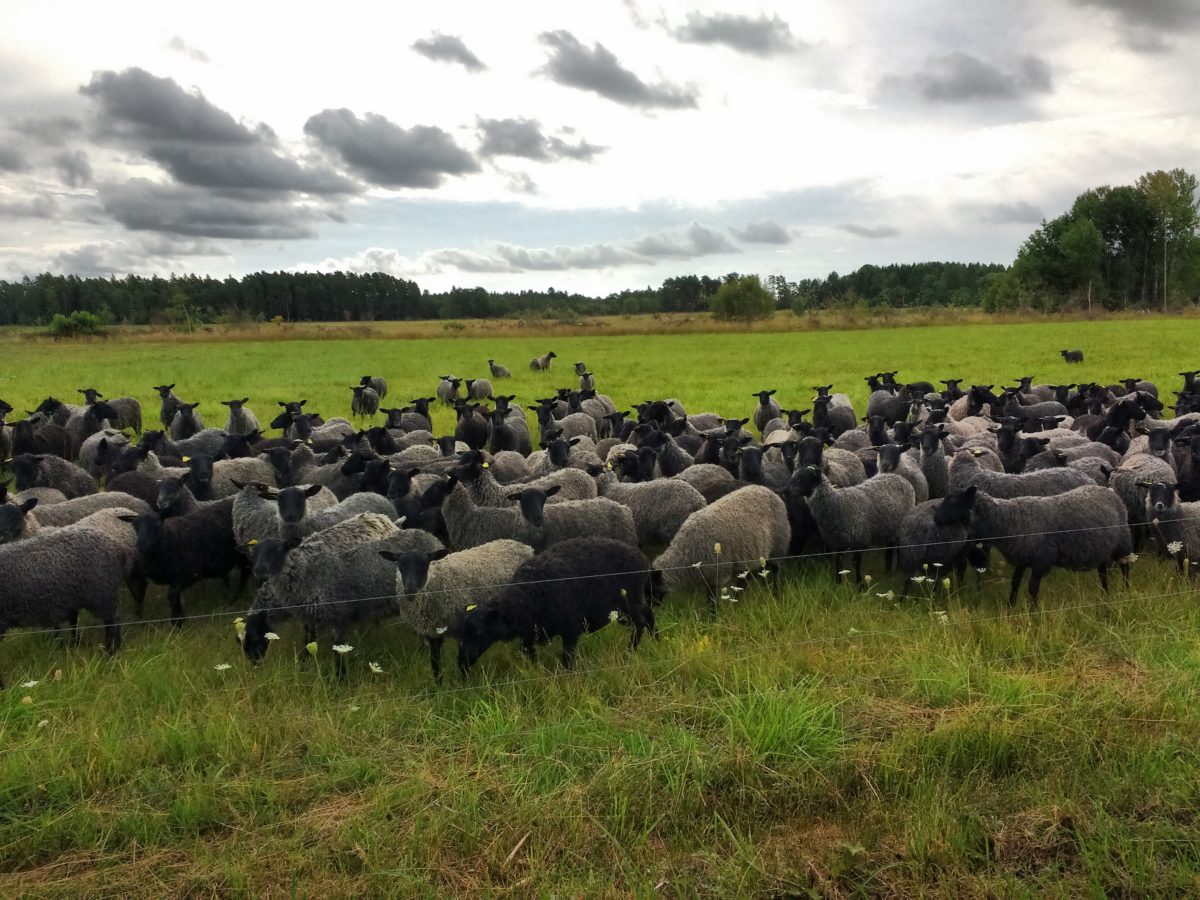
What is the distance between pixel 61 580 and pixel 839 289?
5960 inches

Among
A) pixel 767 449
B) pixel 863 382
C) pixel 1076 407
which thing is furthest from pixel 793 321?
pixel 767 449

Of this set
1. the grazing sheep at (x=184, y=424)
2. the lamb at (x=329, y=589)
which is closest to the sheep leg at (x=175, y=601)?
the lamb at (x=329, y=589)

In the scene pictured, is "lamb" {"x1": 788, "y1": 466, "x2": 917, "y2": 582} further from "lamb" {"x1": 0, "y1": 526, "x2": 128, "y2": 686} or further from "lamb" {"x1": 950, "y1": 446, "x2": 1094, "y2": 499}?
"lamb" {"x1": 0, "y1": 526, "x2": 128, "y2": 686}

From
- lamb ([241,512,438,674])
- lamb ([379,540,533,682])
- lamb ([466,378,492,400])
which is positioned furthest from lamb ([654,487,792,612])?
lamb ([466,378,492,400])

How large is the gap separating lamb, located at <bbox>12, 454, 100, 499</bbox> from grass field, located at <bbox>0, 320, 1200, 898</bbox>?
4500mm

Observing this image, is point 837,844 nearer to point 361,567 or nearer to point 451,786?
point 451,786

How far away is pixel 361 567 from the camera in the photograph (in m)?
6.37

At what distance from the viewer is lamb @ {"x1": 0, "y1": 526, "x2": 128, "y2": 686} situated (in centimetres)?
588

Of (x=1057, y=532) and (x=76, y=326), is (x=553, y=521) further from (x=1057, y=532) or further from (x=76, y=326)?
(x=76, y=326)

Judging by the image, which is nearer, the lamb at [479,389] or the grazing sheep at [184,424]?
the grazing sheep at [184,424]

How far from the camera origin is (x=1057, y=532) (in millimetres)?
6613

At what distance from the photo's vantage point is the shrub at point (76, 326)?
66000 mm

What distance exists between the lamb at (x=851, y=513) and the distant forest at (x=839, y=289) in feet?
228

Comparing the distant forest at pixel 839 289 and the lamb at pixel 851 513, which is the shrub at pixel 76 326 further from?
the lamb at pixel 851 513
